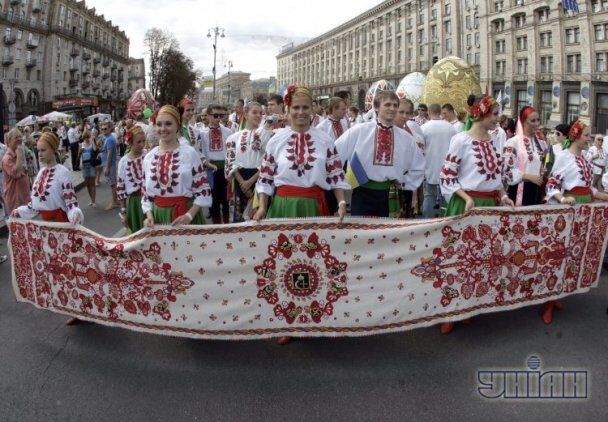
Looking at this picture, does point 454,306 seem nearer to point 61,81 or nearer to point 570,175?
point 570,175

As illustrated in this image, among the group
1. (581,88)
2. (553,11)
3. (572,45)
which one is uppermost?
(553,11)

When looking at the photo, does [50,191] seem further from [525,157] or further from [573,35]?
[573,35]

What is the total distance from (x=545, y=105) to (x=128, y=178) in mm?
51680

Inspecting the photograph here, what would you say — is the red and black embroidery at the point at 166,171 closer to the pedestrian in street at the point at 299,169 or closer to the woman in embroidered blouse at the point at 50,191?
the pedestrian in street at the point at 299,169

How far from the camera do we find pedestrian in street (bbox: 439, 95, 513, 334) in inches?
168

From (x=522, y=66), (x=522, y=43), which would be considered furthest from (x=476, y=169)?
(x=522, y=43)

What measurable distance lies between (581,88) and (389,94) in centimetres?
4645

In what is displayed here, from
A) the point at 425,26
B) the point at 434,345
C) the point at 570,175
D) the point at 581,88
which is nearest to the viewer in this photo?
the point at 434,345

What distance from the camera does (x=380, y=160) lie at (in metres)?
4.65

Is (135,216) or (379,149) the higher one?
(379,149)

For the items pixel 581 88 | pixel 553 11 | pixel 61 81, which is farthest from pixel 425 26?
pixel 61 81

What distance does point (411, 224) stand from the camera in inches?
148

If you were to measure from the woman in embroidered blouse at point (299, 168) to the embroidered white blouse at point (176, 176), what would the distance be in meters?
0.55

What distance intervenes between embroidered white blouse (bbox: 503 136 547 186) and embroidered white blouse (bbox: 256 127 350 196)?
8.77 ft
